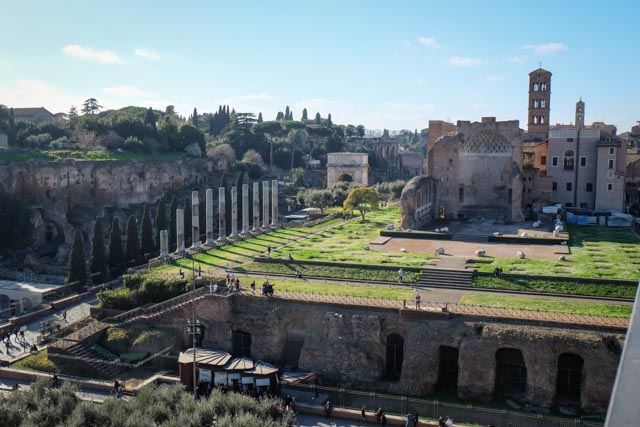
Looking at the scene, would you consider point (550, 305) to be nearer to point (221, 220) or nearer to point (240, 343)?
point (240, 343)

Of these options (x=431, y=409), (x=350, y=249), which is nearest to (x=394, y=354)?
(x=431, y=409)

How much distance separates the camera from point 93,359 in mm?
26438

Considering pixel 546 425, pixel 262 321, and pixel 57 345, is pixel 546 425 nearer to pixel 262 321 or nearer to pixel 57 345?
pixel 262 321

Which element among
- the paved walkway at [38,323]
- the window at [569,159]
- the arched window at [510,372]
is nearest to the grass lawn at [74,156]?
the paved walkway at [38,323]

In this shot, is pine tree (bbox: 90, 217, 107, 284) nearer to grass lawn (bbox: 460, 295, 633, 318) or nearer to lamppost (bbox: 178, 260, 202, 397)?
lamppost (bbox: 178, 260, 202, 397)

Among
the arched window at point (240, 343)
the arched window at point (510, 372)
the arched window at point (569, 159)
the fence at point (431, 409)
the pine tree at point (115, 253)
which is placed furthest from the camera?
the arched window at point (569, 159)

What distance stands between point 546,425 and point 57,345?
1997 centimetres

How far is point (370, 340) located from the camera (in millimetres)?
26641

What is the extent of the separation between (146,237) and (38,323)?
13000mm

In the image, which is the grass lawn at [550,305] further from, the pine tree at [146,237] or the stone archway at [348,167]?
the stone archway at [348,167]

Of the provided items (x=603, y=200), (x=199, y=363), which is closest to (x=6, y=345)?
(x=199, y=363)

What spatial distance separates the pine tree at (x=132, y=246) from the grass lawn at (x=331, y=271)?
950 cm

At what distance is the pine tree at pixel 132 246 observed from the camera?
41156 mm

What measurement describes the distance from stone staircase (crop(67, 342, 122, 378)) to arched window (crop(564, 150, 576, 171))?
40699 millimetres
